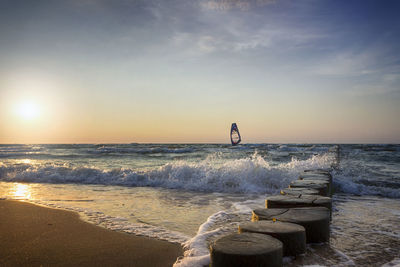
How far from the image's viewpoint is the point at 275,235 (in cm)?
213

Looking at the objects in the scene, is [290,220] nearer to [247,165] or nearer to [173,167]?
[247,165]

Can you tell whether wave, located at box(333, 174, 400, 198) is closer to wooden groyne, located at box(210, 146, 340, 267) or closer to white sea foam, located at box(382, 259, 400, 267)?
wooden groyne, located at box(210, 146, 340, 267)

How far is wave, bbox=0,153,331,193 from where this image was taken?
310 inches

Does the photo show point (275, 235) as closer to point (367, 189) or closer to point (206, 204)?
point (206, 204)

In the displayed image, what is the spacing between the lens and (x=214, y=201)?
5828 mm

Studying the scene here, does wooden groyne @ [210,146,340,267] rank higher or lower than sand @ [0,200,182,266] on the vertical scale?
higher

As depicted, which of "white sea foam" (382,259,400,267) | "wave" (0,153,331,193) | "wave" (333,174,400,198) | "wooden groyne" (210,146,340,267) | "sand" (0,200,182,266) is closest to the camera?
"wooden groyne" (210,146,340,267)

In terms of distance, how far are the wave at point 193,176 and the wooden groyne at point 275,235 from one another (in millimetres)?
4197

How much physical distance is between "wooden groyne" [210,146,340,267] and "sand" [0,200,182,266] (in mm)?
982

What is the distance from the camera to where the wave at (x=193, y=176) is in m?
7.88

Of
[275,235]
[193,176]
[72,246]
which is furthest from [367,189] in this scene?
[72,246]

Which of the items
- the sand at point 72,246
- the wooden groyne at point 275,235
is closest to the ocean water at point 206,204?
the wooden groyne at point 275,235

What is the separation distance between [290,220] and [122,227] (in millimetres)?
2254

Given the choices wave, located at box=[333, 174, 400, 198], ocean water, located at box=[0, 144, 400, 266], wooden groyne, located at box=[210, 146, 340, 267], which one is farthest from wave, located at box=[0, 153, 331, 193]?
wooden groyne, located at box=[210, 146, 340, 267]
